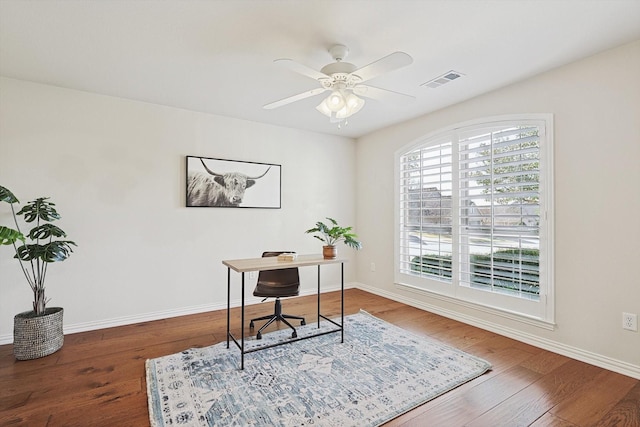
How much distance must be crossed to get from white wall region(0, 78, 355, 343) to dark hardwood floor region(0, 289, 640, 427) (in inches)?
19.0

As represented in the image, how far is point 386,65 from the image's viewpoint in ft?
6.52

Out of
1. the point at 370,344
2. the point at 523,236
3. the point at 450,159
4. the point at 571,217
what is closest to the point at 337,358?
the point at 370,344

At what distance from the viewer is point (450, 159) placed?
144 inches

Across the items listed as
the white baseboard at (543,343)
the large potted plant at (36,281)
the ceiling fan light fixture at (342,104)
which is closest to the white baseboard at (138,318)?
the large potted plant at (36,281)

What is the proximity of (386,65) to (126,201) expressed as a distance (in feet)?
10.1

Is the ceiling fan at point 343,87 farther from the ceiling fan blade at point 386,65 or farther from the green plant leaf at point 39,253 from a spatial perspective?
the green plant leaf at point 39,253

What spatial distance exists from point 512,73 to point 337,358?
2978mm

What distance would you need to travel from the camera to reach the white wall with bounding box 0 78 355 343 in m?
2.98

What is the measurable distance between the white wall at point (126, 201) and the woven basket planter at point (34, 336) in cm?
52

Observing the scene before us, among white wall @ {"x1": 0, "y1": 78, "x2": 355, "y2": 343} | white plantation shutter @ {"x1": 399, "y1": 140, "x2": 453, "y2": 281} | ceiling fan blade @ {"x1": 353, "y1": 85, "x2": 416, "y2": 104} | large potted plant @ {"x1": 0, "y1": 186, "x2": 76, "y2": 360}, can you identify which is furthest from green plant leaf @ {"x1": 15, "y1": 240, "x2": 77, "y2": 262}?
white plantation shutter @ {"x1": 399, "y1": 140, "x2": 453, "y2": 281}

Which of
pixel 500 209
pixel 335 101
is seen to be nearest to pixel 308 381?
pixel 335 101

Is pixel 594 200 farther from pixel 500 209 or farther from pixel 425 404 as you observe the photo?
pixel 425 404

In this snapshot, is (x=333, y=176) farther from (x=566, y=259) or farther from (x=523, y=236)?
(x=566, y=259)

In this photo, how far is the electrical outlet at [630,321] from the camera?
2.30 m
